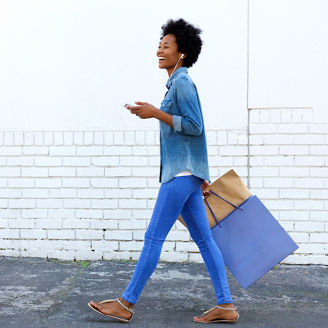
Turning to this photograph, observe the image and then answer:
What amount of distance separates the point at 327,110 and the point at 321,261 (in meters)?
1.44

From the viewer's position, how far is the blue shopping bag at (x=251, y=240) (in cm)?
331

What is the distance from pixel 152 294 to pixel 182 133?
143 cm

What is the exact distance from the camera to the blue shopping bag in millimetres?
3307

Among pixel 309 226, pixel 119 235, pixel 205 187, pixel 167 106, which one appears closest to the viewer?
pixel 167 106

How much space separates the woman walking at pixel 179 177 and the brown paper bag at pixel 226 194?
0.51 feet

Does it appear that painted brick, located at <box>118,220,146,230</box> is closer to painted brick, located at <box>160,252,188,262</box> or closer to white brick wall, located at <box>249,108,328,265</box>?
painted brick, located at <box>160,252,188,262</box>

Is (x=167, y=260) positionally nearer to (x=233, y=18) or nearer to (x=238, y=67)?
(x=238, y=67)

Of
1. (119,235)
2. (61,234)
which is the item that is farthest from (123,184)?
(61,234)

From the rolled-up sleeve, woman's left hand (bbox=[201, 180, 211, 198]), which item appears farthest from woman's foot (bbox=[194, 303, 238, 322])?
the rolled-up sleeve

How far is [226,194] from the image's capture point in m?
3.36

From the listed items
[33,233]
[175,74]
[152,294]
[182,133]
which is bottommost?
[152,294]

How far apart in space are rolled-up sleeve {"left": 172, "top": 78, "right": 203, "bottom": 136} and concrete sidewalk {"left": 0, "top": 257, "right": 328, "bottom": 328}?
1232mm

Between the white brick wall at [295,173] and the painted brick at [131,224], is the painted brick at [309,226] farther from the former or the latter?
the painted brick at [131,224]

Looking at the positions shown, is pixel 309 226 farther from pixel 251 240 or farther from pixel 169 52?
pixel 169 52
